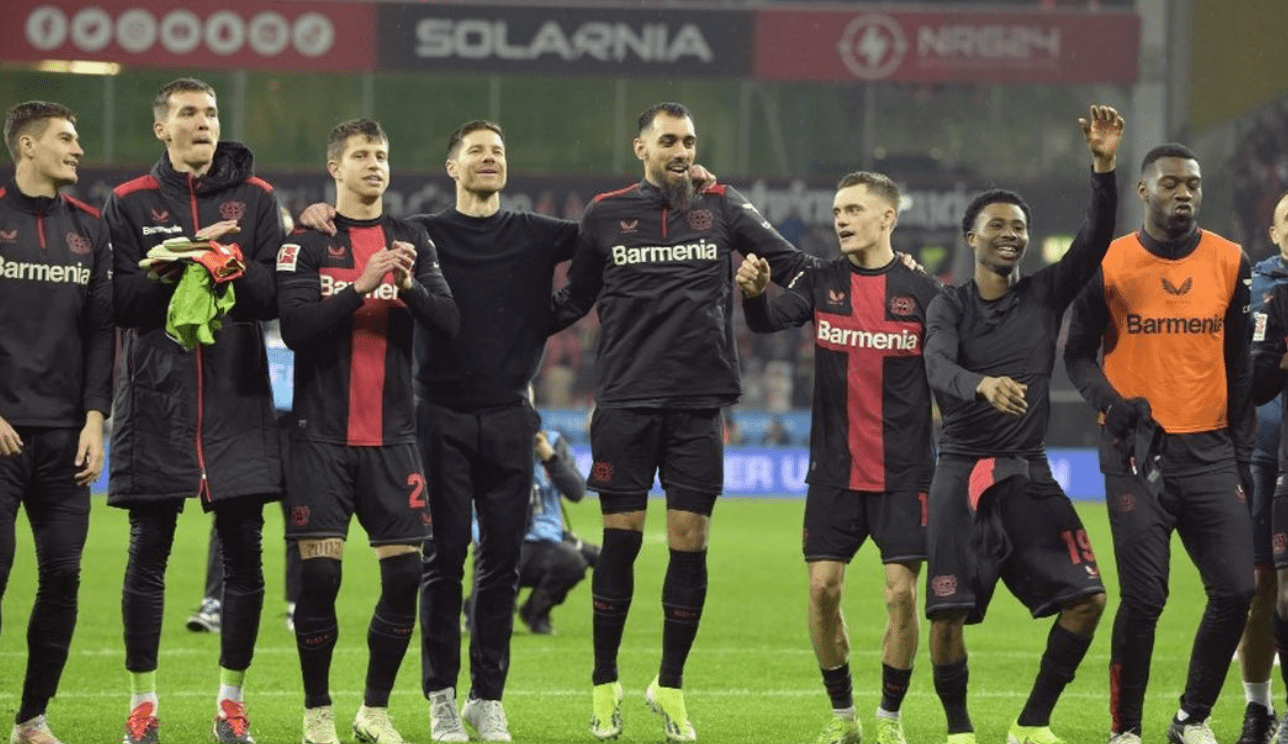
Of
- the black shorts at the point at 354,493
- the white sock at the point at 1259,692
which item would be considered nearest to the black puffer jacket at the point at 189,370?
the black shorts at the point at 354,493

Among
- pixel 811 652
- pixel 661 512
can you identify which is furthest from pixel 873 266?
pixel 661 512

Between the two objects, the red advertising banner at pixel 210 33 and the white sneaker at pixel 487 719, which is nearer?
the white sneaker at pixel 487 719

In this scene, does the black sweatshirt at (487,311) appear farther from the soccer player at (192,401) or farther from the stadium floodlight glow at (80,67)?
the stadium floodlight glow at (80,67)

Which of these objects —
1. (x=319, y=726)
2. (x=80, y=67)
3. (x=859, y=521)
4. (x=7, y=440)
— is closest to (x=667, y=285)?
(x=859, y=521)

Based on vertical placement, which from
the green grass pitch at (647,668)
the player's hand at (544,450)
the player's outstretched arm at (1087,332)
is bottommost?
the green grass pitch at (647,668)

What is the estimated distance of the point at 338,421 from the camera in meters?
6.84

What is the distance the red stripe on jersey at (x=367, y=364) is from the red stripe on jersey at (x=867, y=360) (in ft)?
5.01

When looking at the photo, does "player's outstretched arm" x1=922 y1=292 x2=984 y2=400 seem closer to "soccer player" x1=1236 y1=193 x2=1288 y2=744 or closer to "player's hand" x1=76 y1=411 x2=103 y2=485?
"soccer player" x1=1236 y1=193 x2=1288 y2=744

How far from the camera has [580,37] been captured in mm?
32531

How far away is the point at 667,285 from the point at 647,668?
3.04 m

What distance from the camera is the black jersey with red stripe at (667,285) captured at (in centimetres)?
732

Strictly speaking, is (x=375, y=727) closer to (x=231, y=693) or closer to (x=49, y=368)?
(x=231, y=693)

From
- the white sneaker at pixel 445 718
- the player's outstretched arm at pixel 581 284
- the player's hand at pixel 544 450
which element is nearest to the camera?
the white sneaker at pixel 445 718

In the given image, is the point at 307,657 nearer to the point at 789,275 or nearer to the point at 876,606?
the point at 789,275
